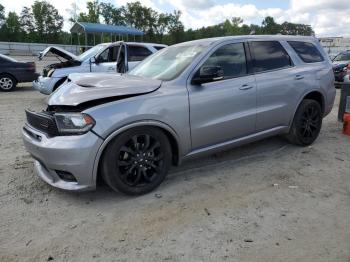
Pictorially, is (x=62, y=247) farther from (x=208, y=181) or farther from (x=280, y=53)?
(x=280, y=53)

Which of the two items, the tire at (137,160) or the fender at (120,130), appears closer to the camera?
the fender at (120,130)

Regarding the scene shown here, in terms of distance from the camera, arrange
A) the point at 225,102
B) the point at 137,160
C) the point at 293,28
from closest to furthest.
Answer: the point at 137,160, the point at 225,102, the point at 293,28

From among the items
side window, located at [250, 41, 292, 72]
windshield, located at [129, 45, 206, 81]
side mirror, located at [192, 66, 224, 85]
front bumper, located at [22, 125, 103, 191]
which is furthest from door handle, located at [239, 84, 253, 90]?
front bumper, located at [22, 125, 103, 191]

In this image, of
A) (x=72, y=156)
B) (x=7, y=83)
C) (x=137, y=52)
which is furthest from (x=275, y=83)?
(x=7, y=83)

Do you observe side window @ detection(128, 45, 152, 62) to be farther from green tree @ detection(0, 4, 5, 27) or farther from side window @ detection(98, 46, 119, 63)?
green tree @ detection(0, 4, 5, 27)

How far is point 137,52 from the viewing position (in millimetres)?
10695

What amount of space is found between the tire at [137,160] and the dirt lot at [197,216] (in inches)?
7.2

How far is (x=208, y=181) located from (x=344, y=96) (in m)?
4.10

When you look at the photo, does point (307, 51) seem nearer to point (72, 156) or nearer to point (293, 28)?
point (72, 156)

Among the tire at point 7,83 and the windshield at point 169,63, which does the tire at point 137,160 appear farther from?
the tire at point 7,83

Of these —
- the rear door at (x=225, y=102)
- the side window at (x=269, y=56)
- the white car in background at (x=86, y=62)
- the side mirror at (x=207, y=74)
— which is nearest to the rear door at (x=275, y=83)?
the side window at (x=269, y=56)

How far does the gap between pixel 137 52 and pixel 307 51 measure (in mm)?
5873

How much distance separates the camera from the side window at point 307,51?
5.74 m

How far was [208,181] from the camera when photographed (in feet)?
14.8
